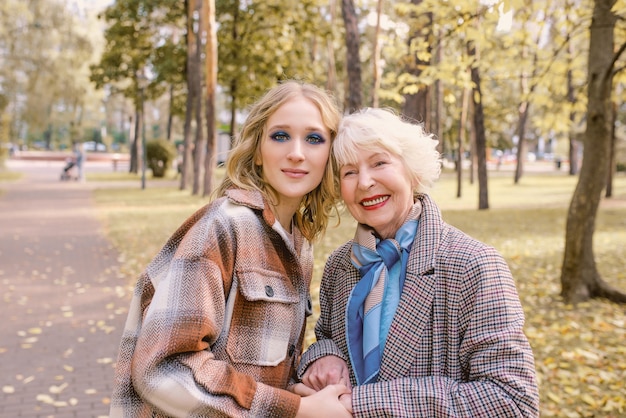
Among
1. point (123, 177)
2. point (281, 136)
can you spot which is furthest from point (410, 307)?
point (123, 177)

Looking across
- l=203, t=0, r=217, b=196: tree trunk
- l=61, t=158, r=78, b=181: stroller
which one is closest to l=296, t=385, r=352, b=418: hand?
l=203, t=0, r=217, b=196: tree trunk

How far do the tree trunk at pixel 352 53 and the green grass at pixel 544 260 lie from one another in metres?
3.07

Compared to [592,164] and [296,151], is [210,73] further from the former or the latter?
[296,151]

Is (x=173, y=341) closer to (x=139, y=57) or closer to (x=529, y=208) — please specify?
(x=529, y=208)

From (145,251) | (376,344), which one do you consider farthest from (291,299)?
(145,251)

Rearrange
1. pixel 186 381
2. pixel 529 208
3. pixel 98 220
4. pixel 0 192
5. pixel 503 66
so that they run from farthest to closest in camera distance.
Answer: pixel 0 192 < pixel 529 208 < pixel 98 220 < pixel 503 66 < pixel 186 381

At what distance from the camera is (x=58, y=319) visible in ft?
22.7

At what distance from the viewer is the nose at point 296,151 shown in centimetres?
195

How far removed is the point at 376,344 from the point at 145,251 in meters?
9.89

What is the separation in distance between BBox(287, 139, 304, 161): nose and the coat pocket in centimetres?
38

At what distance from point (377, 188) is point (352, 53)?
506 inches

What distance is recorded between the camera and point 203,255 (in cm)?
167

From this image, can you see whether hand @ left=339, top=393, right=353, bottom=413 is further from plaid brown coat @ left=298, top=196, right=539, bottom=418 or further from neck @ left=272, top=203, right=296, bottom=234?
neck @ left=272, top=203, right=296, bottom=234

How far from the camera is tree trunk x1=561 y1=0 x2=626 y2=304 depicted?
7105mm
